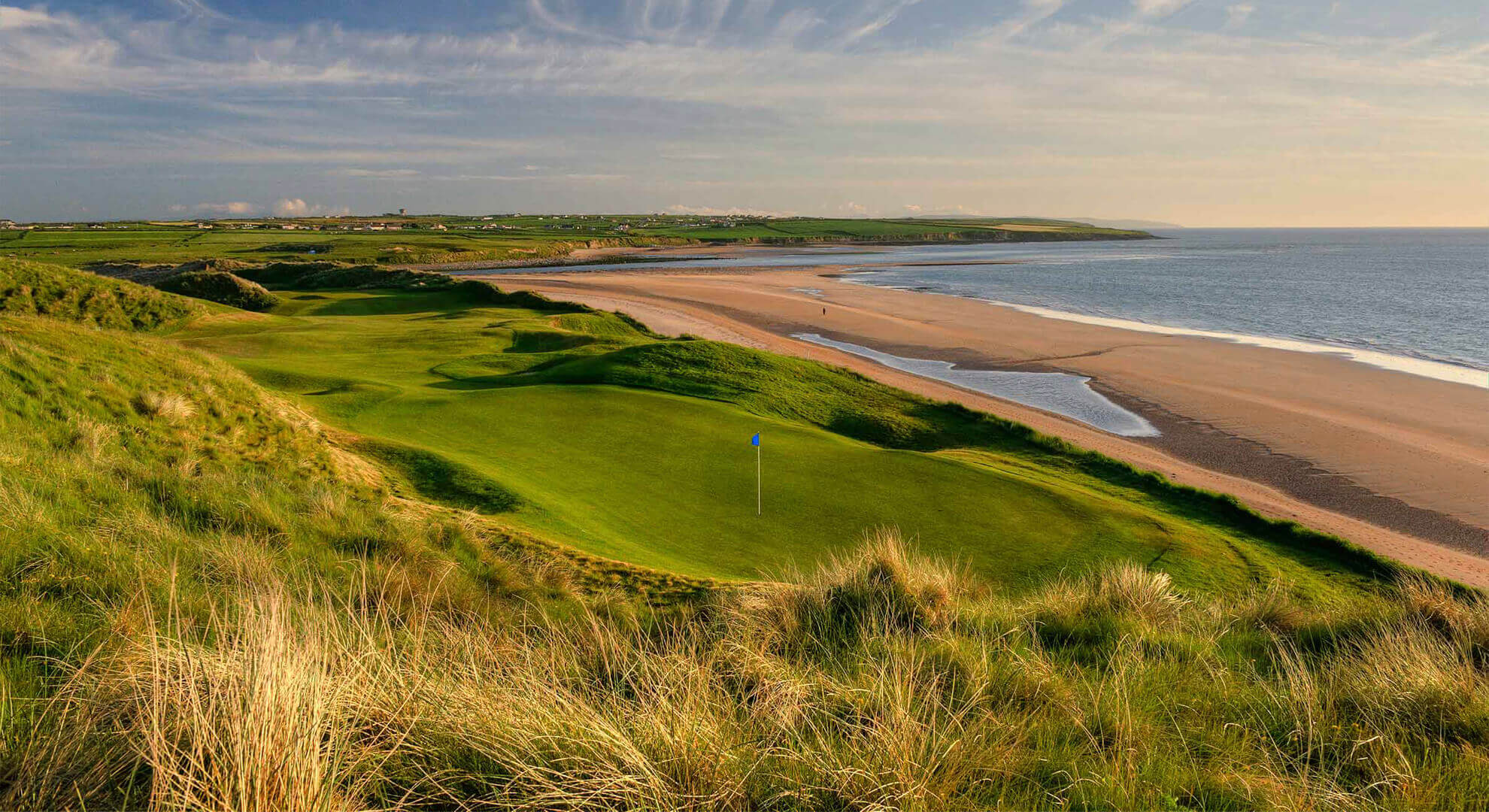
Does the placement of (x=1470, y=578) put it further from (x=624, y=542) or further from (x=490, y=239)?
(x=490, y=239)

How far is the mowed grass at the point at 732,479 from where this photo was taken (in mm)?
10172

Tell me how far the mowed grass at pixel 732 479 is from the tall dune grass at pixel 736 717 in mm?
2859

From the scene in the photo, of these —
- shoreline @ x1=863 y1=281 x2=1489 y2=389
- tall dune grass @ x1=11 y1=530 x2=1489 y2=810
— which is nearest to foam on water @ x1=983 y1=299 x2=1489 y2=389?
shoreline @ x1=863 y1=281 x2=1489 y2=389

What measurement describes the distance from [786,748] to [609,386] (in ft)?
52.6

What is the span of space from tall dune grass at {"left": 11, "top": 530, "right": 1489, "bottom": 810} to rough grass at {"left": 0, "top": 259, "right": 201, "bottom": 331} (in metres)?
24.3

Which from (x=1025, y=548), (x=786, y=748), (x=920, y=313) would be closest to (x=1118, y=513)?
(x=1025, y=548)

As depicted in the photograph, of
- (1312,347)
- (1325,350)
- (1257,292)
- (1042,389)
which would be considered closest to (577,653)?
(1042,389)

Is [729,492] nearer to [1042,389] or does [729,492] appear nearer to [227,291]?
[1042,389]

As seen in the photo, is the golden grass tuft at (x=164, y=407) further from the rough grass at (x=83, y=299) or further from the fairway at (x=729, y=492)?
the rough grass at (x=83, y=299)

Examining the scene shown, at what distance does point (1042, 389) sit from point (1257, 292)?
50.4m

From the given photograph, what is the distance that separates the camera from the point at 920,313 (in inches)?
2007

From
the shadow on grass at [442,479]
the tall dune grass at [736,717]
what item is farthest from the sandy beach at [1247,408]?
the shadow on grass at [442,479]

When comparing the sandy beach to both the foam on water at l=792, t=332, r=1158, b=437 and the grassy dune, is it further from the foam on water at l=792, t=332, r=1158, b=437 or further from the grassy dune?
the grassy dune

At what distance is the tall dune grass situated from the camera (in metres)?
2.65
